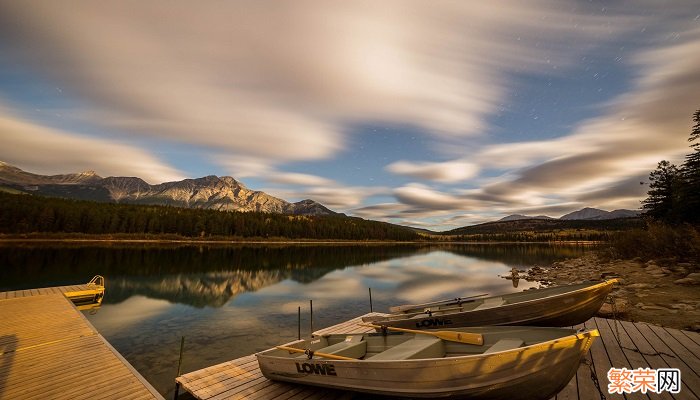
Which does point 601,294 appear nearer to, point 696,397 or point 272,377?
point 696,397

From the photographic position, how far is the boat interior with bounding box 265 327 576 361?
A: 7.10 metres

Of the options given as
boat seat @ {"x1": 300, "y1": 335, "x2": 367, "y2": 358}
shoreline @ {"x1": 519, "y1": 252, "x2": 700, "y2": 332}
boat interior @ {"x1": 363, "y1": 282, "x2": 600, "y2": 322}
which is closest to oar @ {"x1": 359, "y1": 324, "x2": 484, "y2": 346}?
boat seat @ {"x1": 300, "y1": 335, "x2": 367, "y2": 358}

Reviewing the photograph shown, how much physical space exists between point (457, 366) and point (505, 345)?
1.62 metres

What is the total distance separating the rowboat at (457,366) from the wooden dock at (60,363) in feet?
14.0

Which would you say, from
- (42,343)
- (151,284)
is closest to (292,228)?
(151,284)

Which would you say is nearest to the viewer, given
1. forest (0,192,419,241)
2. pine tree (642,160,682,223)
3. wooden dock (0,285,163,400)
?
wooden dock (0,285,163,400)

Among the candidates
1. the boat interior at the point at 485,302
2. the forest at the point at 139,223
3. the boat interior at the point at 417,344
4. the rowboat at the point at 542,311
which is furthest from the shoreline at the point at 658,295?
the forest at the point at 139,223

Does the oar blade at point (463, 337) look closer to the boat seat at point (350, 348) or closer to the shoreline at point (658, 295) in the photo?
the boat seat at point (350, 348)

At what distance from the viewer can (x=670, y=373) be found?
722 centimetres

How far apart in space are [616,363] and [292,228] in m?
153

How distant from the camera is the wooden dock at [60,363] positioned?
8.27m

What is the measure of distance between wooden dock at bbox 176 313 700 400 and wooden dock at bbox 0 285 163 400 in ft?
5.50

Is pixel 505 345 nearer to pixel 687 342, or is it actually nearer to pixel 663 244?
pixel 687 342

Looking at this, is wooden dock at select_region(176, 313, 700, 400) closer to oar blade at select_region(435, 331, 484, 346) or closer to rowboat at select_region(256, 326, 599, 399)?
rowboat at select_region(256, 326, 599, 399)
